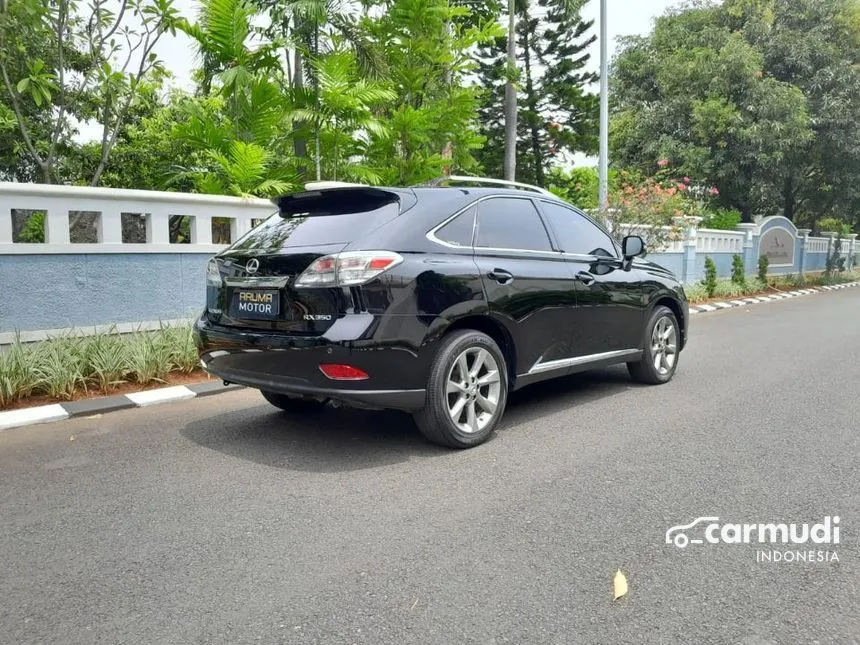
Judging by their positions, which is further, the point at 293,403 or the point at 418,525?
the point at 293,403

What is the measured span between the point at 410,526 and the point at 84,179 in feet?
48.1

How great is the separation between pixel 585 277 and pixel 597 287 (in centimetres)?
18

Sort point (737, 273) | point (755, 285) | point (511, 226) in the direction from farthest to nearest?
1. point (755, 285)
2. point (737, 273)
3. point (511, 226)

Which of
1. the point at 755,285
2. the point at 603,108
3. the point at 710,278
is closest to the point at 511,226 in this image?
the point at 603,108

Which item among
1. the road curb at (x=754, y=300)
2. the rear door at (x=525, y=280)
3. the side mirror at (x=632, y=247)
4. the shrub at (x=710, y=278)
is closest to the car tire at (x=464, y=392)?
the rear door at (x=525, y=280)

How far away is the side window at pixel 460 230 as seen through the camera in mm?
4652

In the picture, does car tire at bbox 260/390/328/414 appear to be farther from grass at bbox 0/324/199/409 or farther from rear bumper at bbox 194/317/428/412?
grass at bbox 0/324/199/409

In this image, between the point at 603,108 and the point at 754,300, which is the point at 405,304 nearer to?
the point at 603,108

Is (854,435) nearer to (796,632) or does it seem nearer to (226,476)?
(796,632)

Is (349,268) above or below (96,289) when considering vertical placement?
above

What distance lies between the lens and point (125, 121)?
1675 centimetres

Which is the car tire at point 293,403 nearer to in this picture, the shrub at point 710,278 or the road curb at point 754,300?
the road curb at point 754,300

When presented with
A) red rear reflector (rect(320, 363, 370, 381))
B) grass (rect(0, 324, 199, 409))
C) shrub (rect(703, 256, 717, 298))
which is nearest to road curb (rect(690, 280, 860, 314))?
shrub (rect(703, 256, 717, 298))

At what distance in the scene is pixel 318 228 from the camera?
458 cm
